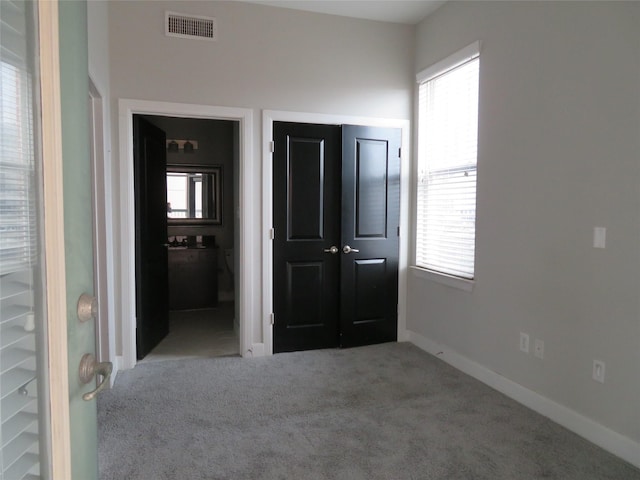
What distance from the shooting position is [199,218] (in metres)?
5.96

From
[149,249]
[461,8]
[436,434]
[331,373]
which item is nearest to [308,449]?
[436,434]

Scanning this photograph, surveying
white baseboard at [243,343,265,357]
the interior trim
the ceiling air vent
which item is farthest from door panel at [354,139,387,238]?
the interior trim

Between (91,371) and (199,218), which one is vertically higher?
(199,218)

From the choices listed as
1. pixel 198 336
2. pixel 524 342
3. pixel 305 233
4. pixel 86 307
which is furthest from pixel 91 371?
pixel 198 336

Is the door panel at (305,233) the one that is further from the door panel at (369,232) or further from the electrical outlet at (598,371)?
the electrical outlet at (598,371)

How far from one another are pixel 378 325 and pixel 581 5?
2905 millimetres

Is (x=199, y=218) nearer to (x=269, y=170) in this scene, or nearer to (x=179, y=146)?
(x=179, y=146)

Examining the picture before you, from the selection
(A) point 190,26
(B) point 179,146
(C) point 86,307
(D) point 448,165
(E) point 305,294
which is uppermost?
(A) point 190,26

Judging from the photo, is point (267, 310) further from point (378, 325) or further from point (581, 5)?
point (581, 5)

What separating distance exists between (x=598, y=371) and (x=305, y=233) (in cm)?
240

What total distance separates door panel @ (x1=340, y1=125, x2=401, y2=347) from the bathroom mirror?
262cm

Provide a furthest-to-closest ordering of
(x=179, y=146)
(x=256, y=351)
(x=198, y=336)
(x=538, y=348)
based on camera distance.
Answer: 1. (x=179, y=146)
2. (x=198, y=336)
3. (x=256, y=351)
4. (x=538, y=348)

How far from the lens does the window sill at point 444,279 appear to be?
11.2 feet

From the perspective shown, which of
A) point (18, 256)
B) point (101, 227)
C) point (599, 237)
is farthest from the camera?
point (101, 227)
